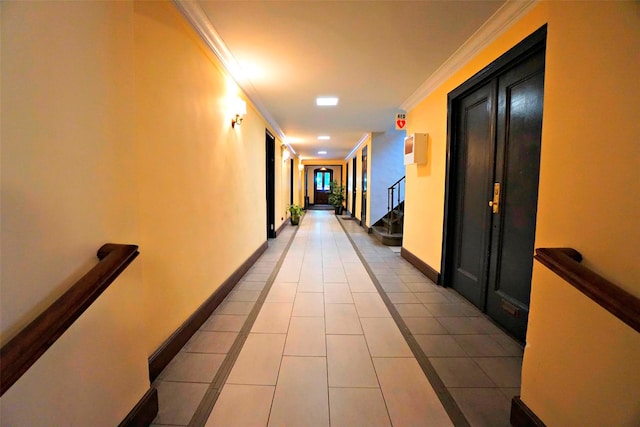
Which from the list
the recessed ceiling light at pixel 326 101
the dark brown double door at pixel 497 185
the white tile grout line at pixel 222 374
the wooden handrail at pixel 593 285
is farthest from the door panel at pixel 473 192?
the white tile grout line at pixel 222 374

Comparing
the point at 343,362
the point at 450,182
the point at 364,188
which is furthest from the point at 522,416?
the point at 364,188

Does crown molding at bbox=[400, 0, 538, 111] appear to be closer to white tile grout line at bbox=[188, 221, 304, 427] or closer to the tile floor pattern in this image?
the tile floor pattern

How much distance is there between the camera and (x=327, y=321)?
252 centimetres

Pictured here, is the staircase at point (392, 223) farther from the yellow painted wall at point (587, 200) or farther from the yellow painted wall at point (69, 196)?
the yellow painted wall at point (69, 196)

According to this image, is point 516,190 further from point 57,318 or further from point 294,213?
point 294,213

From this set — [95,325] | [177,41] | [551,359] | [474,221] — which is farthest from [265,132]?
[551,359]

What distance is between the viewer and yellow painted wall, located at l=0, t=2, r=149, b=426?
2.69 ft

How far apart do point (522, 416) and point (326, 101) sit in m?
4.08

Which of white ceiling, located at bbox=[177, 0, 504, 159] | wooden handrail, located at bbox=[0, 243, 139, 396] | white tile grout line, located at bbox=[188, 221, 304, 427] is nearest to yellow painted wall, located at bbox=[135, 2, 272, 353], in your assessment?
white ceiling, located at bbox=[177, 0, 504, 159]

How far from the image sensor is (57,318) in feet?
2.84

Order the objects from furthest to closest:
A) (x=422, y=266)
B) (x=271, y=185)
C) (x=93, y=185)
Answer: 1. (x=271, y=185)
2. (x=422, y=266)
3. (x=93, y=185)

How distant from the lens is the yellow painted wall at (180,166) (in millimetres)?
1687

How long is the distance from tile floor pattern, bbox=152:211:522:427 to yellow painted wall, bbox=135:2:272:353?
0.35 metres

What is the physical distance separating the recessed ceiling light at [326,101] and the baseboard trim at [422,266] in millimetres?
2560
